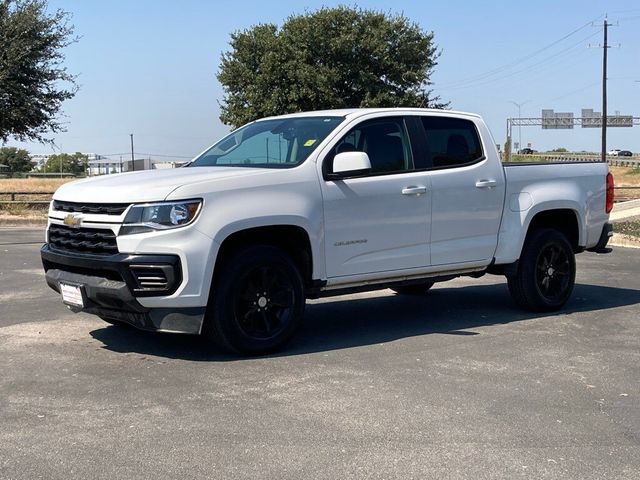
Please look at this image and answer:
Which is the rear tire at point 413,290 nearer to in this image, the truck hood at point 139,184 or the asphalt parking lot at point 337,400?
the asphalt parking lot at point 337,400

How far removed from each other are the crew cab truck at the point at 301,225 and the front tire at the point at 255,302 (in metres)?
0.01

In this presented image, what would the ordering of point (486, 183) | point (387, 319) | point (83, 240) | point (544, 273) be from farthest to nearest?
1. point (544, 273)
2. point (387, 319)
3. point (486, 183)
4. point (83, 240)

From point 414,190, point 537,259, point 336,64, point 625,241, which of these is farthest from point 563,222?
point 336,64

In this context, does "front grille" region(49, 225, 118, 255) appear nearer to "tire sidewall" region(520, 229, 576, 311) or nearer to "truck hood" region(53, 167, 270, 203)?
"truck hood" region(53, 167, 270, 203)

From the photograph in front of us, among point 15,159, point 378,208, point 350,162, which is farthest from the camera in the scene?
point 15,159

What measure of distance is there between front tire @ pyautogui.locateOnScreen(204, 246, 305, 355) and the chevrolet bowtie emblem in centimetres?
115

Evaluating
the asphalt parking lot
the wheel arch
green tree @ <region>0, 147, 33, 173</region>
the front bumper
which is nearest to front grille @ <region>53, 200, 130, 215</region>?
the front bumper

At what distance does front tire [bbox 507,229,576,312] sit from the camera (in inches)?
305

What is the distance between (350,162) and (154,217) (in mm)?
1664

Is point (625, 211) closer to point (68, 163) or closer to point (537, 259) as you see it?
point (537, 259)

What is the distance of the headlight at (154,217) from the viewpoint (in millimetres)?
5508

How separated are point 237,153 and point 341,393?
9.09 ft

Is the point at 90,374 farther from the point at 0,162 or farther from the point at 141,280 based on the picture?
the point at 0,162

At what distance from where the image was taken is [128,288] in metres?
5.51
